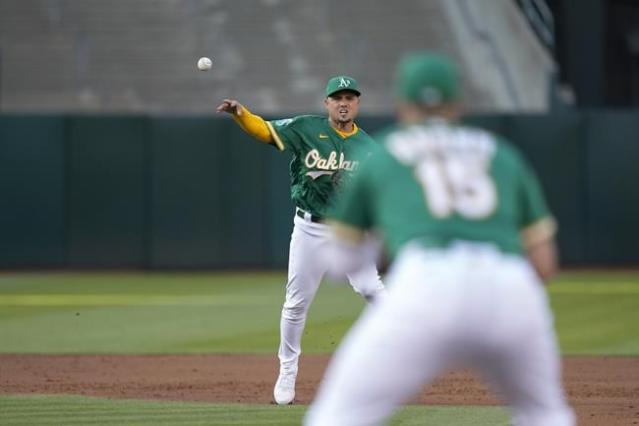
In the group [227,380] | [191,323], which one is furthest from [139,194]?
[227,380]

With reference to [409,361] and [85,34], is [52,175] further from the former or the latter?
[409,361]

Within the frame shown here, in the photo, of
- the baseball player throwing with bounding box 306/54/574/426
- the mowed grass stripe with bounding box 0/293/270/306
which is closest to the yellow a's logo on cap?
the baseball player throwing with bounding box 306/54/574/426

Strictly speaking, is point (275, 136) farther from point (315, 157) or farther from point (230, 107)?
point (230, 107)

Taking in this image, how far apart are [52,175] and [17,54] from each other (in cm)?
602

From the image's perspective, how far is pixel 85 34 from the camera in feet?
88.6

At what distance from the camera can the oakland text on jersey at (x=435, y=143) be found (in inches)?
192

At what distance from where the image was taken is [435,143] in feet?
16.0

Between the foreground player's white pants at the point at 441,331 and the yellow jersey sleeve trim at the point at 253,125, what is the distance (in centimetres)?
459

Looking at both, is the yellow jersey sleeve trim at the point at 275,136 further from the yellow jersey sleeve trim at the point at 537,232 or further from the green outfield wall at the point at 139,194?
the green outfield wall at the point at 139,194

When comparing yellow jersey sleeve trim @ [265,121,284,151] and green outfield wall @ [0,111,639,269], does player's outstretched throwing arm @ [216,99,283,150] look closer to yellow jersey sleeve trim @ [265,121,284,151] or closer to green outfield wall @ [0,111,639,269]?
yellow jersey sleeve trim @ [265,121,284,151]

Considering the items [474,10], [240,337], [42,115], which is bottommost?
[240,337]

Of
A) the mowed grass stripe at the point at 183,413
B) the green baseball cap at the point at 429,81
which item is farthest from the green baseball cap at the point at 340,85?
the green baseball cap at the point at 429,81

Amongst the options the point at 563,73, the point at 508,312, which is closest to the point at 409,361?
the point at 508,312

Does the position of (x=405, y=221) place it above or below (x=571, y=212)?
above
